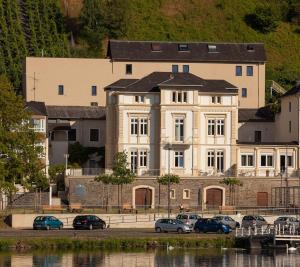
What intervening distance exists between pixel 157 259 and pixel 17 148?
21.5 metres

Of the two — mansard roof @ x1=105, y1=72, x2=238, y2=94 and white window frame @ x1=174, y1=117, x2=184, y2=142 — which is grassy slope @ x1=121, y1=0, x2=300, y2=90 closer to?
mansard roof @ x1=105, y1=72, x2=238, y2=94

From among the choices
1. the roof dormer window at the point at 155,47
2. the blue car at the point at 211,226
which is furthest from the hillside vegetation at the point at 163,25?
the blue car at the point at 211,226

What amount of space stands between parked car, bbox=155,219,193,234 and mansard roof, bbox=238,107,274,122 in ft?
129

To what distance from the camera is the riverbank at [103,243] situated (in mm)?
97938

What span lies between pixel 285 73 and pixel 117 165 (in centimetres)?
5639

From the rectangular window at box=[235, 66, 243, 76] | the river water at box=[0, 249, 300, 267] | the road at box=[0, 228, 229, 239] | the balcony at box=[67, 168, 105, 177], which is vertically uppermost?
the rectangular window at box=[235, 66, 243, 76]

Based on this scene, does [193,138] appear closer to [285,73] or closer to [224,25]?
[285,73]

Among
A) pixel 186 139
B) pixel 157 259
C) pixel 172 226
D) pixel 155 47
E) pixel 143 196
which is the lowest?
pixel 157 259

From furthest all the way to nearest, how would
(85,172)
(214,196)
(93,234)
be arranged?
(85,172) < (214,196) < (93,234)

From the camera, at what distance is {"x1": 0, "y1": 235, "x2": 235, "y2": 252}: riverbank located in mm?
97938

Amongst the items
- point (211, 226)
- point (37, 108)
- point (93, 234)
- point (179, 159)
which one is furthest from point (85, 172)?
point (93, 234)

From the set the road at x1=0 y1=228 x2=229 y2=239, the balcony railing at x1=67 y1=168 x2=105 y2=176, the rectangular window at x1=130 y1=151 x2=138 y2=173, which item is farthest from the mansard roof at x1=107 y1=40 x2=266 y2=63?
the road at x1=0 y1=228 x2=229 y2=239

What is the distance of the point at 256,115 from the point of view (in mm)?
147875

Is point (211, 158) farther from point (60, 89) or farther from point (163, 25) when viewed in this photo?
point (163, 25)
